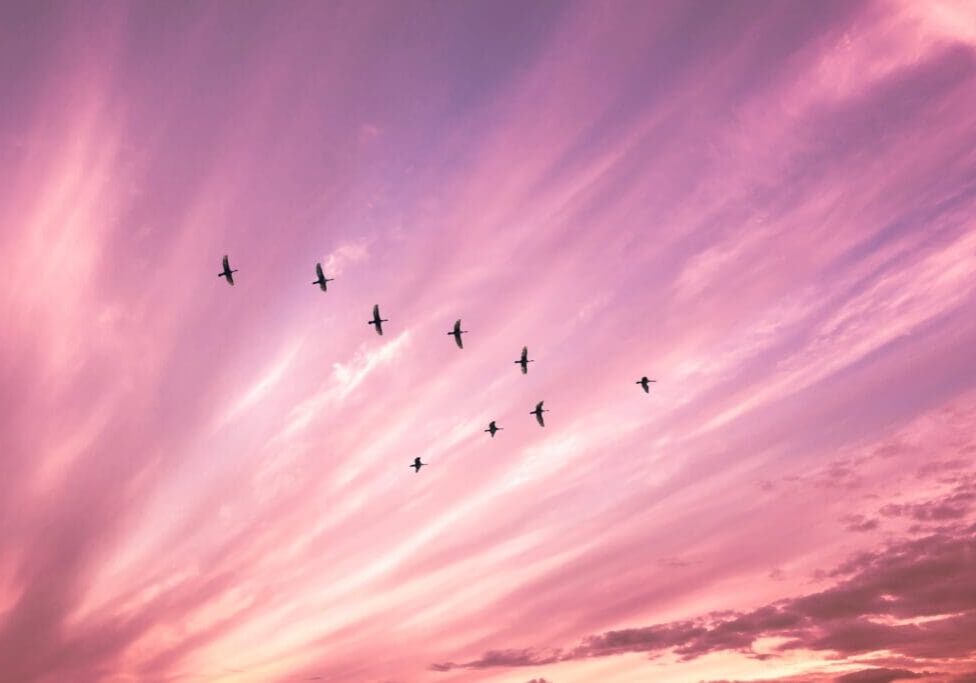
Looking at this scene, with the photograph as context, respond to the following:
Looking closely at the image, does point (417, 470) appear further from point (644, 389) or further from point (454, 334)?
point (644, 389)

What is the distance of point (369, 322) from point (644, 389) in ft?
160

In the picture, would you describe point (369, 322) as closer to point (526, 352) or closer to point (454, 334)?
point (454, 334)

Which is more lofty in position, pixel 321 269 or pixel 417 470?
pixel 321 269

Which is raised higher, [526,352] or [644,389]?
[526,352]

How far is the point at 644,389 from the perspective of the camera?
139250mm

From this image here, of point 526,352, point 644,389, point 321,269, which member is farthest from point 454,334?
point 644,389

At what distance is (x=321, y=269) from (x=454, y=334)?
2434 cm

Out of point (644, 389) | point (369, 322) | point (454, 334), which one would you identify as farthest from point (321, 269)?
point (644, 389)

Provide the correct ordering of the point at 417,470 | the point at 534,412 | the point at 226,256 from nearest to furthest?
the point at 226,256
the point at 534,412
the point at 417,470

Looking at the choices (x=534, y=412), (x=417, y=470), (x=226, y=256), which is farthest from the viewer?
(x=417, y=470)

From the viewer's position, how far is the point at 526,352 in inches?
5433

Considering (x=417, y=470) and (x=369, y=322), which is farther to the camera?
(x=417, y=470)

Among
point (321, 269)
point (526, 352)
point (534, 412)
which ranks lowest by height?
point (534, 412)

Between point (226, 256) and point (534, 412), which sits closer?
point (226, 256)
